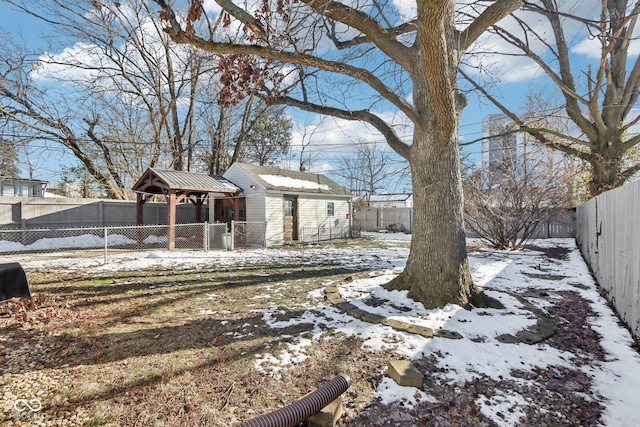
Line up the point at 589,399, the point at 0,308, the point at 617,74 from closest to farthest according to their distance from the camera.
A: 1. the point at 589,399
2. the point at 0,308
3. the point at 617,74

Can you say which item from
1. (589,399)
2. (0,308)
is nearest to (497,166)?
(589,399)

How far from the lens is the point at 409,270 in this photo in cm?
470

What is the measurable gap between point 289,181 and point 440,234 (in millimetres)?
11326

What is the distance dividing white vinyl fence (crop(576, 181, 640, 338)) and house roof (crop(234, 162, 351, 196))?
426 inches

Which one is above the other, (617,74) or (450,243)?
(617,74)

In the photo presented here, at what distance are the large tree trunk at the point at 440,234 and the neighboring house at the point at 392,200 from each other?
2672 cm

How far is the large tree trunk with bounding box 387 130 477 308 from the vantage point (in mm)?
4254

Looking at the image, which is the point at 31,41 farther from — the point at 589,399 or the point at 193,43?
the point at 589,399

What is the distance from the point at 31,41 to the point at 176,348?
52.0 feet

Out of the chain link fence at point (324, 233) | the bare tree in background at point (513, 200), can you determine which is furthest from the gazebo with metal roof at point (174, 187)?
the bare tree in background at point (513, 200)

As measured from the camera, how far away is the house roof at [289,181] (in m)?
13.6

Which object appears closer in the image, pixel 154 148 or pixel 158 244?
pixel 158 244

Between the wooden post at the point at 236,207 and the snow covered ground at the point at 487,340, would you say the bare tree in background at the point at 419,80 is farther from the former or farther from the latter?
the wooden post at the point at 236,207

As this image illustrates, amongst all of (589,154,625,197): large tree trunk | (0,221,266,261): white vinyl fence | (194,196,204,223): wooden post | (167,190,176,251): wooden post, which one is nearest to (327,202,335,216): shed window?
(0,221,266,261): white vinyl fence
